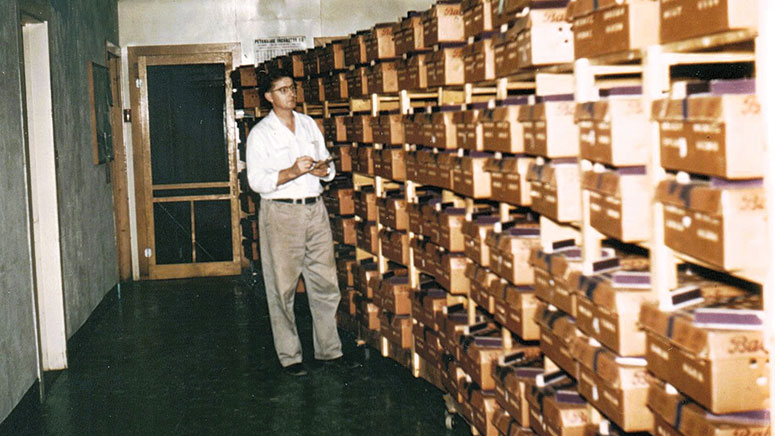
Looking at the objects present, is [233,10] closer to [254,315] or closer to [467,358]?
[254,315]

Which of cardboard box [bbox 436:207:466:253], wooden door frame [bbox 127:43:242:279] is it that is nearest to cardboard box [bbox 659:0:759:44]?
cardboard box [bbox 436:207:466:253]

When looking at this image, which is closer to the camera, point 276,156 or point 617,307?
point 617,307

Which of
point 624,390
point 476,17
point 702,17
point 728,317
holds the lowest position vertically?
point 624,390

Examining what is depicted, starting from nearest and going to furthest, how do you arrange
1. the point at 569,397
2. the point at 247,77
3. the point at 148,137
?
the point at 569,397 → the point at 247,77 → the point at 148,137

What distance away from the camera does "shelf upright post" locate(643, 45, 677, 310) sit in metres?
2.25

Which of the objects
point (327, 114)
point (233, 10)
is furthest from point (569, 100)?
point (233, 10)

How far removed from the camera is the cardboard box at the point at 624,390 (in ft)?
7.85

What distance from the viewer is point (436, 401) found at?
438 centimetres

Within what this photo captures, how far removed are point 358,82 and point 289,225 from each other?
96 centimetres

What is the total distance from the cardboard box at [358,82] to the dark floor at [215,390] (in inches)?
60.7

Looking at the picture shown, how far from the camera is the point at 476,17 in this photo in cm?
366

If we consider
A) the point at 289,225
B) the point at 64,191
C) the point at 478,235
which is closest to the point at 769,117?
the point at 478,235

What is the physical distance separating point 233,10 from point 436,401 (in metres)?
5.27

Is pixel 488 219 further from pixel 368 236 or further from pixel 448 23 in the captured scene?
pixel 368 236
